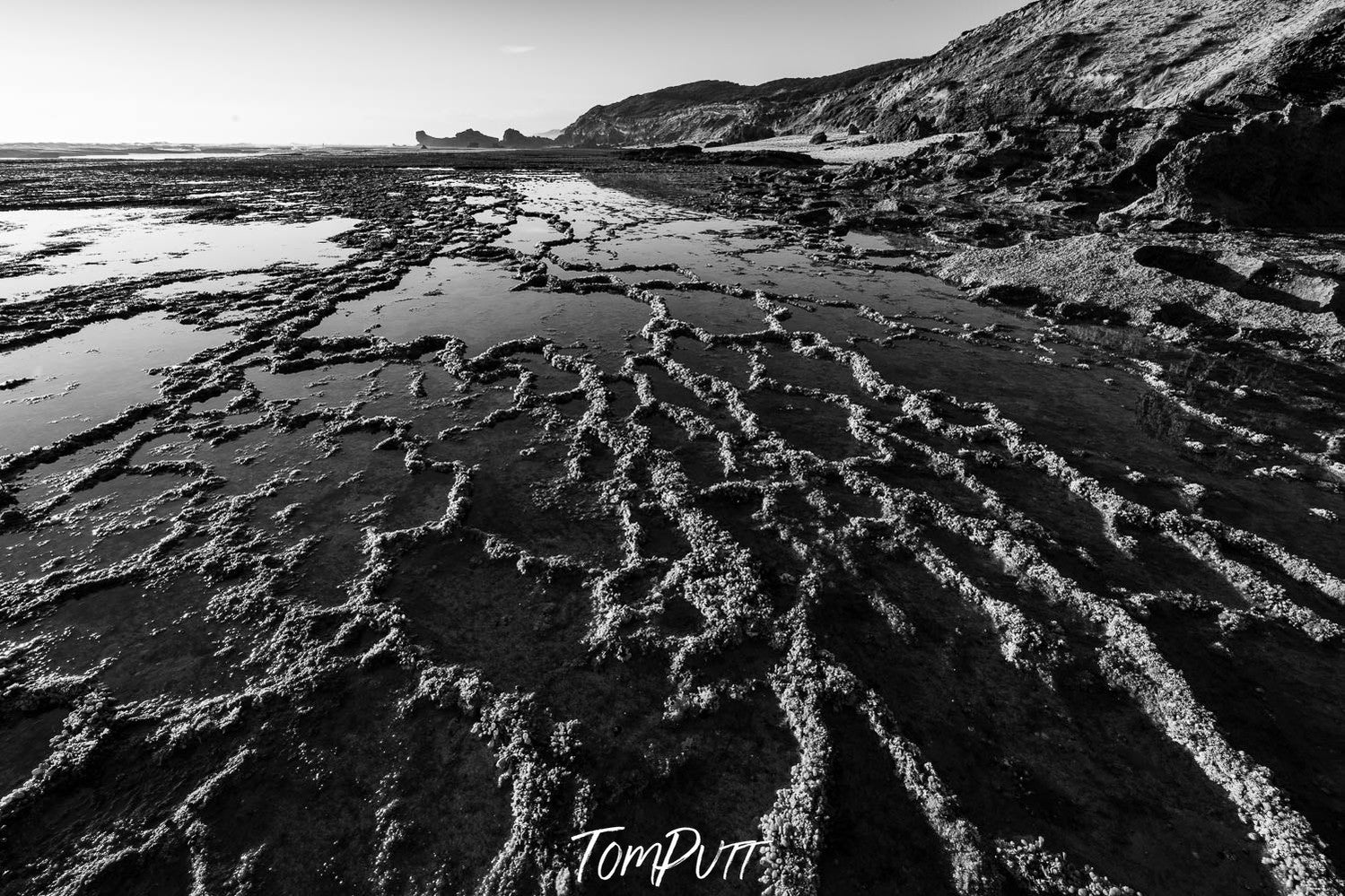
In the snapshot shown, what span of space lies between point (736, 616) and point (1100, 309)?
9625 millimetres

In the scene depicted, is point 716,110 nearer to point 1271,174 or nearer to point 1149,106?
point 1149,106

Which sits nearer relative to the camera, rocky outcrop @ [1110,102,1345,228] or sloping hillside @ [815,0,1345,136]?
rocky outcrop @ [1110,102,1345,228]

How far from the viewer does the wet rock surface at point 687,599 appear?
2.62 m

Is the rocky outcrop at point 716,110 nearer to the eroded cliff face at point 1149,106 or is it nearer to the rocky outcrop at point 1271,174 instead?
the eroded cliff face at point 1149,106

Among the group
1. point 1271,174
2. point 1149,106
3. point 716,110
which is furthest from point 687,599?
point 716,110

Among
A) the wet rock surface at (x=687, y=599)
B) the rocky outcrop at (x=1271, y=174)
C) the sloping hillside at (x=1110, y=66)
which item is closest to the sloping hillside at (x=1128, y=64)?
the sloping hillside at (x=1110, y=66)

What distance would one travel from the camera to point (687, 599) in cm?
395

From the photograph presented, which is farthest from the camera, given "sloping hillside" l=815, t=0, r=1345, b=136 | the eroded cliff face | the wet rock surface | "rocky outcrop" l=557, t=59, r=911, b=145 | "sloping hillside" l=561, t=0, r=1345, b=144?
"rocky outcrop" l=557, t=59, r=911, b=145

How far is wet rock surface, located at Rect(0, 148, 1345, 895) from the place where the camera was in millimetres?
2621

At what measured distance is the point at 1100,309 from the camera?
9250 mm

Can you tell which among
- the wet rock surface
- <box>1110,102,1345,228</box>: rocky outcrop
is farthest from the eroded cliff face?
the wet rock surface

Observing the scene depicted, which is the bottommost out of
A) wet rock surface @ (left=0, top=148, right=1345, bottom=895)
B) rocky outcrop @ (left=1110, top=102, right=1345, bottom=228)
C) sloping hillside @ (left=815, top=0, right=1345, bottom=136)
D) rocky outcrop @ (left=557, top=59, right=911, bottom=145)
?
wet rock surface @ (left=0, top=148, right=1345, bottom=895)

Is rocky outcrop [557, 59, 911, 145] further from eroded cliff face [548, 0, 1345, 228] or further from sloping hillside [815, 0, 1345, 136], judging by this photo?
sloping hillside [815, 0, 1345, 136]

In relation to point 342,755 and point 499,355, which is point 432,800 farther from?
point 499,355
